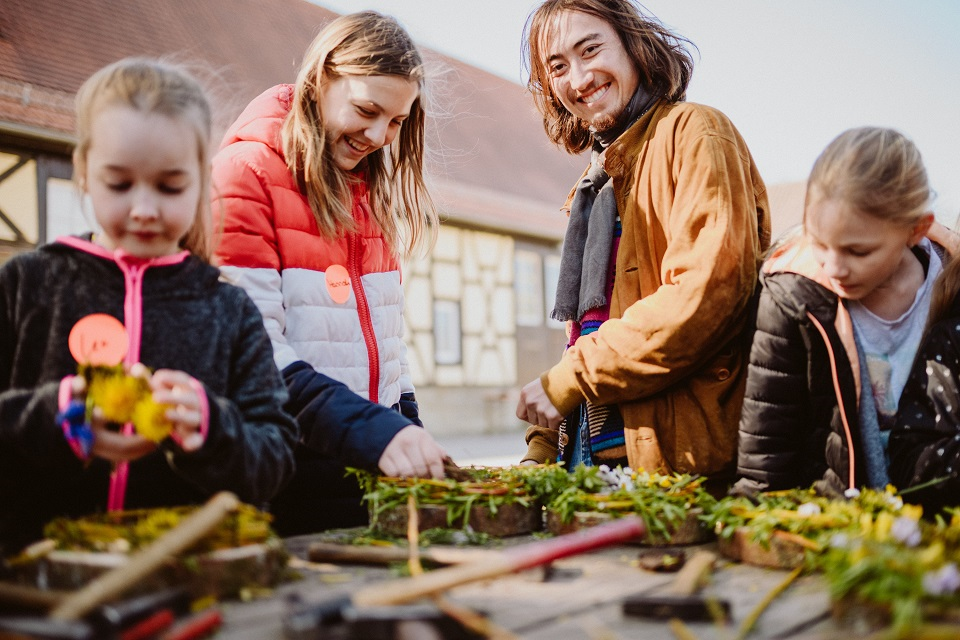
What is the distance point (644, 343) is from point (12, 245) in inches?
408

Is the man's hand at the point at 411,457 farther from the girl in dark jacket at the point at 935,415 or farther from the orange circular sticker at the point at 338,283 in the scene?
the girl in dark jacket at the point at 935,415

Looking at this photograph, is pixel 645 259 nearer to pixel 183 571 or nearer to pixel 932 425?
pixel 932 425

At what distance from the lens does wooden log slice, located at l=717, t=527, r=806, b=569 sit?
157 cm

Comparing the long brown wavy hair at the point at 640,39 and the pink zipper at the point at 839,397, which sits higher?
the long brown wavy hair at the point at 640,39

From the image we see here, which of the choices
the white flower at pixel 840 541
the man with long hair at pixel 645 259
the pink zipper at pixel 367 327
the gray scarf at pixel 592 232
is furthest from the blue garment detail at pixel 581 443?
the white flower at pixel 840 541

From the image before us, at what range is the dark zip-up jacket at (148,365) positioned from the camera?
166cm

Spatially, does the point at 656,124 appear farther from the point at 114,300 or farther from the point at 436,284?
the point at 436,284

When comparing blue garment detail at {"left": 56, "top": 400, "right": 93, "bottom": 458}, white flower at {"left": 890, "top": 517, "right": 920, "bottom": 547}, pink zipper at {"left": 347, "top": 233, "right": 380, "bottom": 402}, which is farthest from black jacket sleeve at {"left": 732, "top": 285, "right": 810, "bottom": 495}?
blue garment detail at {"left": 56, "top": 400, "right": 93, "bottom": 458}

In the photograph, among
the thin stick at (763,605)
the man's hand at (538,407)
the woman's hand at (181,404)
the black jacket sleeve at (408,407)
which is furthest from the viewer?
the black jacket sleeve at (408,407)

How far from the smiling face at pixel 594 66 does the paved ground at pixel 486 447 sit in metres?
9.59

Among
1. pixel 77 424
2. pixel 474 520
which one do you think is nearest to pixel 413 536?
pixel 474 520

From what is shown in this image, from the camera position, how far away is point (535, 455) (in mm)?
3104

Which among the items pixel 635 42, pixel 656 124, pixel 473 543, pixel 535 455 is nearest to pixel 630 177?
pixel 656 124

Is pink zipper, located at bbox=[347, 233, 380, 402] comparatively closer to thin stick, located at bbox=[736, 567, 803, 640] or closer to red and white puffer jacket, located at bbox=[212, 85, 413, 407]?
red and white puffer jacket, located at bbox=[212, 85, 413, 407]
